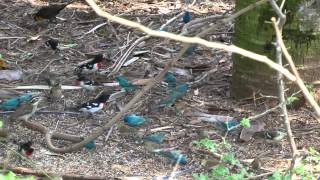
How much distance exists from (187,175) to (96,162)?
2.05 ft

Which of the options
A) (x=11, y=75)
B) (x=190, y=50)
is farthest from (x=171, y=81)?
(x=11, y=75)

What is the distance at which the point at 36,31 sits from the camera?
24.2 feet

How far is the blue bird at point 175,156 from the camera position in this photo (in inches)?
172

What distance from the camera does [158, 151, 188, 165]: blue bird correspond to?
4.36m

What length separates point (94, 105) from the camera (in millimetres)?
5125

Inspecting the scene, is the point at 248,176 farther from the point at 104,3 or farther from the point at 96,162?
the point at 104,3

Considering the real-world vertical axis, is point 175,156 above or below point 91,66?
below

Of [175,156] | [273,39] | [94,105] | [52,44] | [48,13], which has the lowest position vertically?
[175,156]

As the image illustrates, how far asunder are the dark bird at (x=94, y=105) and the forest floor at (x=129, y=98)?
0.07m

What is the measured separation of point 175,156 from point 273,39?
1.20 m

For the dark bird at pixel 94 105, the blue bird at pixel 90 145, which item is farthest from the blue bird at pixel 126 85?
the blue bird at pixel 90 145

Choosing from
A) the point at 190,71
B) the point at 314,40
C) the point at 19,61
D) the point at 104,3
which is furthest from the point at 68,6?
the point at 314,40

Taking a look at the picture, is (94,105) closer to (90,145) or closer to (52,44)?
(90,145)

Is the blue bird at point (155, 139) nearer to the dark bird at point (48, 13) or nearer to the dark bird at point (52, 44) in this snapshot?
the dark bird at point (52, 44)
